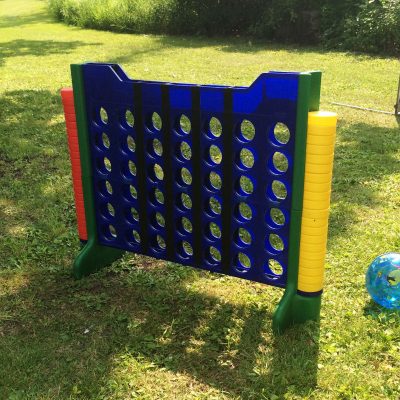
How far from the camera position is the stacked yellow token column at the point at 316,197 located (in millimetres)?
2473

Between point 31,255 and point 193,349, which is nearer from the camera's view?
point 193,349

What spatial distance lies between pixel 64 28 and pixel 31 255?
17957 millimetres

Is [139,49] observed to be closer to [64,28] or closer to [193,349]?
[64,28]

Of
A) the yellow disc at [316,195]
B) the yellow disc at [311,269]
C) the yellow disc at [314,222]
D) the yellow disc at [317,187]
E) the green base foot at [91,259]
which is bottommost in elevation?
the green base foot at [91,259]

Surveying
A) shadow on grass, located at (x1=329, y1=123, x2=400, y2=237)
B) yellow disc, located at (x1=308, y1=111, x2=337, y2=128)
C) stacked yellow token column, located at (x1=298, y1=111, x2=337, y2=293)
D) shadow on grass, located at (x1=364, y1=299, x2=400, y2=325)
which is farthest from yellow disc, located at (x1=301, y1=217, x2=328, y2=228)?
shadow on grass, located at (x1=329, y1=123, x2=400, y2=237)

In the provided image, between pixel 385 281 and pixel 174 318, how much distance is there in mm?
1206

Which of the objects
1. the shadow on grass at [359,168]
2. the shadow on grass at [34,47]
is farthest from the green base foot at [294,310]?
the shadow on grass at [34,47]

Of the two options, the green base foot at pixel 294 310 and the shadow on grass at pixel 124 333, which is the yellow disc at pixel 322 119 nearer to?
the green base foot at pixel 294 310

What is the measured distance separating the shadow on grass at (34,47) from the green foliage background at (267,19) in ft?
10.2

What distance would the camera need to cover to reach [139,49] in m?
14.3

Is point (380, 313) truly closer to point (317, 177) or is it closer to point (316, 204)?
point (316, 204)

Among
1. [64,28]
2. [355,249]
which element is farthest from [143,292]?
[64,28]

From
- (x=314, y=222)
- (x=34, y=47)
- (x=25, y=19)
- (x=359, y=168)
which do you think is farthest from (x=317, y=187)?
(x=25, y=19)

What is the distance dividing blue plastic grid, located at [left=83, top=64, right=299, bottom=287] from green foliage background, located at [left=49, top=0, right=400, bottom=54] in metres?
11.4
